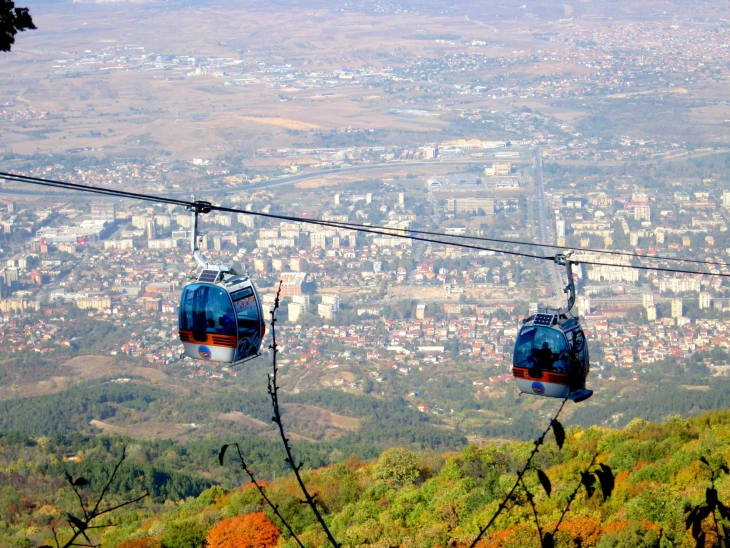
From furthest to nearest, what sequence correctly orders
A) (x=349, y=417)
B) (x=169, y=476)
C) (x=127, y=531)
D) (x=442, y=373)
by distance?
(x=442, y=373) → (x=349, y=417) → (x=169, y=476) → (x=127, y=531)

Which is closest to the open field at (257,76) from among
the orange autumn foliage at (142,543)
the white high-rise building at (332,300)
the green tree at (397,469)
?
the white high-rise building at (332,300)

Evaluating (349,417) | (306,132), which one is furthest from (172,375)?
(306,132)

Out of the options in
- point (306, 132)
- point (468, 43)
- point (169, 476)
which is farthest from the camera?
point (468, 43)

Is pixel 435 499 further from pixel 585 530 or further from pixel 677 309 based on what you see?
pixel 677 309

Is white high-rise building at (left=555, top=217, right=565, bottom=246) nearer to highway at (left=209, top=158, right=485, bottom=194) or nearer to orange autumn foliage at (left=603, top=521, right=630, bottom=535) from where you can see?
highway at (left=209, top=158, right=485, bottom=194)

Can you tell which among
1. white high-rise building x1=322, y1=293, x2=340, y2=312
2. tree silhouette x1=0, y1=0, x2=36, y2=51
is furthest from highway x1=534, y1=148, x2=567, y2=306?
tree silhouette x1=0, y1=0, x2=36, y2=51

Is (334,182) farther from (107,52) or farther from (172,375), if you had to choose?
(107,52)

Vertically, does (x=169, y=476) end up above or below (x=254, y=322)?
below

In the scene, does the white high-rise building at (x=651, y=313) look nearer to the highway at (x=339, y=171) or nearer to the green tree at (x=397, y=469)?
the green tree at (x=397, y=469)
